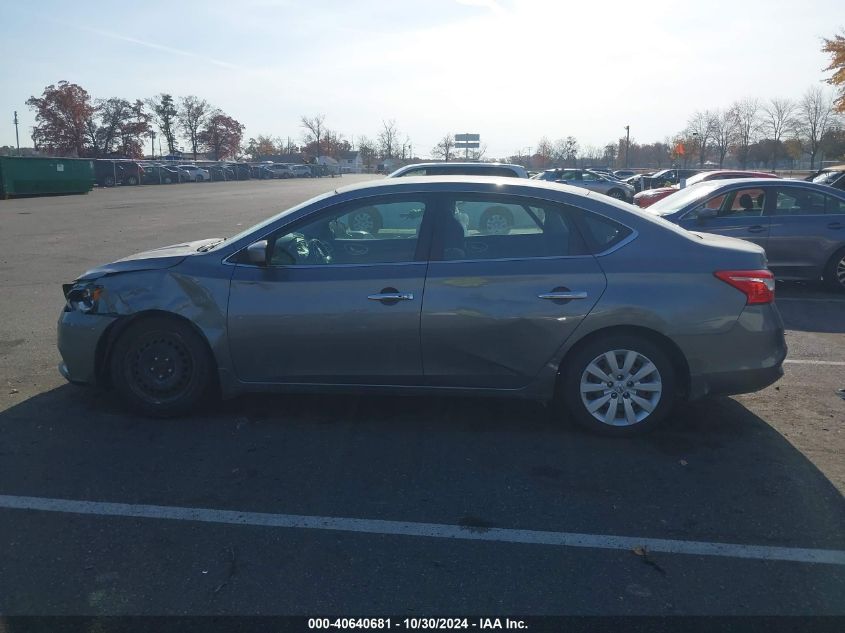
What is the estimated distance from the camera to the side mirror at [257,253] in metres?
4.96

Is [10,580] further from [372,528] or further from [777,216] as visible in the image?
[777,216]

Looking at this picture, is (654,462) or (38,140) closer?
(654,462)

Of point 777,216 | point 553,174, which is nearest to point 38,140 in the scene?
point 553,174

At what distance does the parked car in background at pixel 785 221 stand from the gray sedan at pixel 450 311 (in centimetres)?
546

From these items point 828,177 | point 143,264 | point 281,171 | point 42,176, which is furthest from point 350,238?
point 281,171

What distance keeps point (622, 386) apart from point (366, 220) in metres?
2.05

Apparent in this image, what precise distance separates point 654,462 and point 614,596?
1.57 metres

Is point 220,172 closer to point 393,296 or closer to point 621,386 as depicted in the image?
point 393,296

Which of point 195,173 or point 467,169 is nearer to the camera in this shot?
point 467,169

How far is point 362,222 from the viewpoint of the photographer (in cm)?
518

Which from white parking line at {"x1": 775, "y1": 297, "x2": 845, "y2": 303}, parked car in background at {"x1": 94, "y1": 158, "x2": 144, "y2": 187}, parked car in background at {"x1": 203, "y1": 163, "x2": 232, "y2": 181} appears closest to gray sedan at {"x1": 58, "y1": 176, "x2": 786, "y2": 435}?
white parking line at {"x1": 775, "y1": 297, "x2": 845, "y2": 303}

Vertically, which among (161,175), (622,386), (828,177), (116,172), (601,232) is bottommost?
(622,386)

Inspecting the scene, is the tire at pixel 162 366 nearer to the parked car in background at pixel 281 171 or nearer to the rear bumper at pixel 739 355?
the rear bumper at pixel 739 355

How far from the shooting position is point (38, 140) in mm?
75875
